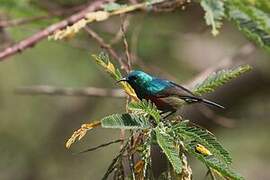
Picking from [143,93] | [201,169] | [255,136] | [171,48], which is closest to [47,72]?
[171,48]

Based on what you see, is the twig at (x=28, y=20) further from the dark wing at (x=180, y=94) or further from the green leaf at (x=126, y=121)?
the green leaf at (x=126, y=121)

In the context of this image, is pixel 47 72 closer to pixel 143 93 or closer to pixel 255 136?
pixel 255 136

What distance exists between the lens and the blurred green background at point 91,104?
4.99 metres

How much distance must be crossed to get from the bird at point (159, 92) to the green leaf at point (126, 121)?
141 millimetres

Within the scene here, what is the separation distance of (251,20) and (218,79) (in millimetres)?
652

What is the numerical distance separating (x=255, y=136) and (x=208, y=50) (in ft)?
3.13

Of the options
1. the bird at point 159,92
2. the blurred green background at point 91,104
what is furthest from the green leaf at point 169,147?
the blurred green background at point 91,104

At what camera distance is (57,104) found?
6.16 metres

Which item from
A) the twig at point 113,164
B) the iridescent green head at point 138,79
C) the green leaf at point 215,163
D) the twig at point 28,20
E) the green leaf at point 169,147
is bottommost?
the green leaf at point 215,163

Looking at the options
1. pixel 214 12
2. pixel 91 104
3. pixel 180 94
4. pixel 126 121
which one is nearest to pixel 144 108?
pixel 126 121

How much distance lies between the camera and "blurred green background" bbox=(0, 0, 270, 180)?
196 inches

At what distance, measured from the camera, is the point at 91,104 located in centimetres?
607

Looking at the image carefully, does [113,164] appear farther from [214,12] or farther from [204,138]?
[214,12]

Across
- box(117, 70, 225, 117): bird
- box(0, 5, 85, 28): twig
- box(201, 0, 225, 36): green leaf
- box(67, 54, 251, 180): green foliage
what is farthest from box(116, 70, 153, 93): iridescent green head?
box(0, 5, 85, 28): twig
